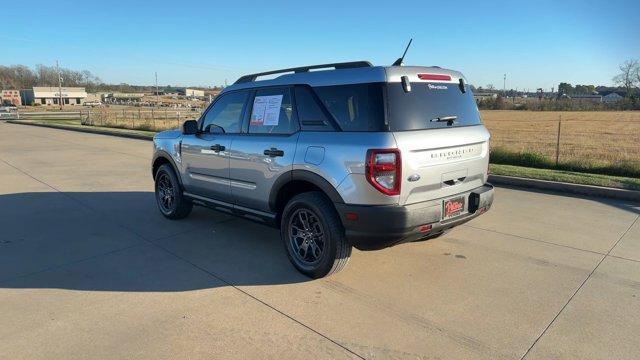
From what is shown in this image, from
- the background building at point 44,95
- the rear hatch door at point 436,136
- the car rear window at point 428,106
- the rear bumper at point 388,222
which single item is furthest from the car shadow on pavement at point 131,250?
the background building at point 44,95

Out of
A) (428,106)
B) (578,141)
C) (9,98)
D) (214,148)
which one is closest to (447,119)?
(428,106)

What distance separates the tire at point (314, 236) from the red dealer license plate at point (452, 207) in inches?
35.3

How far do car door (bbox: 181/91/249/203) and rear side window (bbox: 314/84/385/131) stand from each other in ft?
4.54

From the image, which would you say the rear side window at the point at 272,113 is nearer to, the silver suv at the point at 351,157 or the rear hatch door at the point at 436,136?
the silver suv at the point at 351,157

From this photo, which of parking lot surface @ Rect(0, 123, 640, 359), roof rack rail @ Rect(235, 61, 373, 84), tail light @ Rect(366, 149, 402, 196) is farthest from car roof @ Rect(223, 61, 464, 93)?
parking lot surface @ Rect(0, 123, 640, 359)

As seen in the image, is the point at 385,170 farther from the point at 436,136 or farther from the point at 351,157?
the point at 436,136

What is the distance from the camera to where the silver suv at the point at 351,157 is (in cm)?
361

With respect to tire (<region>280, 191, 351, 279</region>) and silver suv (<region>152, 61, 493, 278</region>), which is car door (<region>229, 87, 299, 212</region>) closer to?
silver suv (<region>152, 61, 493, 278</region>)

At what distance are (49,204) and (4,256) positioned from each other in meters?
2.61

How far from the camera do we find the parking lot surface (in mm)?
3072

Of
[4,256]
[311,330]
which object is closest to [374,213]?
[311,330]

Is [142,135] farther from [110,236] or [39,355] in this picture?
[39,355]

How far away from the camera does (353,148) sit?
3627 millimetres

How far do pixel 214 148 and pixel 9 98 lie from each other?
134 m
